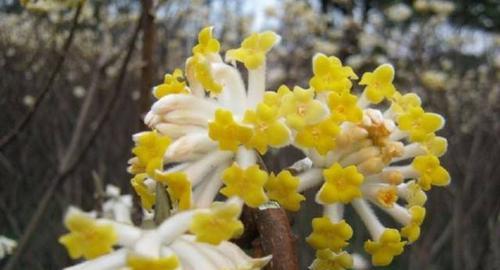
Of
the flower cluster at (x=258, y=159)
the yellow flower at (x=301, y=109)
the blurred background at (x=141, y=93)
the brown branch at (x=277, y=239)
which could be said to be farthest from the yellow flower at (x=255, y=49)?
the blurred background at (x=141, y=93)

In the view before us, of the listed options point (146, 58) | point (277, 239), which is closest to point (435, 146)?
point (277, 239)

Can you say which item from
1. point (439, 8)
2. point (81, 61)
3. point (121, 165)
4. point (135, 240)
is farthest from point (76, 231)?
point (81, 61)

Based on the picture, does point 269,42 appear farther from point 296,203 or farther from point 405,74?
point 405,74

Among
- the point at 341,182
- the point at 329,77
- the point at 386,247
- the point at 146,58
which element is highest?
the point at 146,58

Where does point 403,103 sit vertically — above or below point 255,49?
below

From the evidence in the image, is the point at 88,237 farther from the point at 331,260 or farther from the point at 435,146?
the point at 435,146

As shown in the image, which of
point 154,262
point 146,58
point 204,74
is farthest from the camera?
point 146,58
